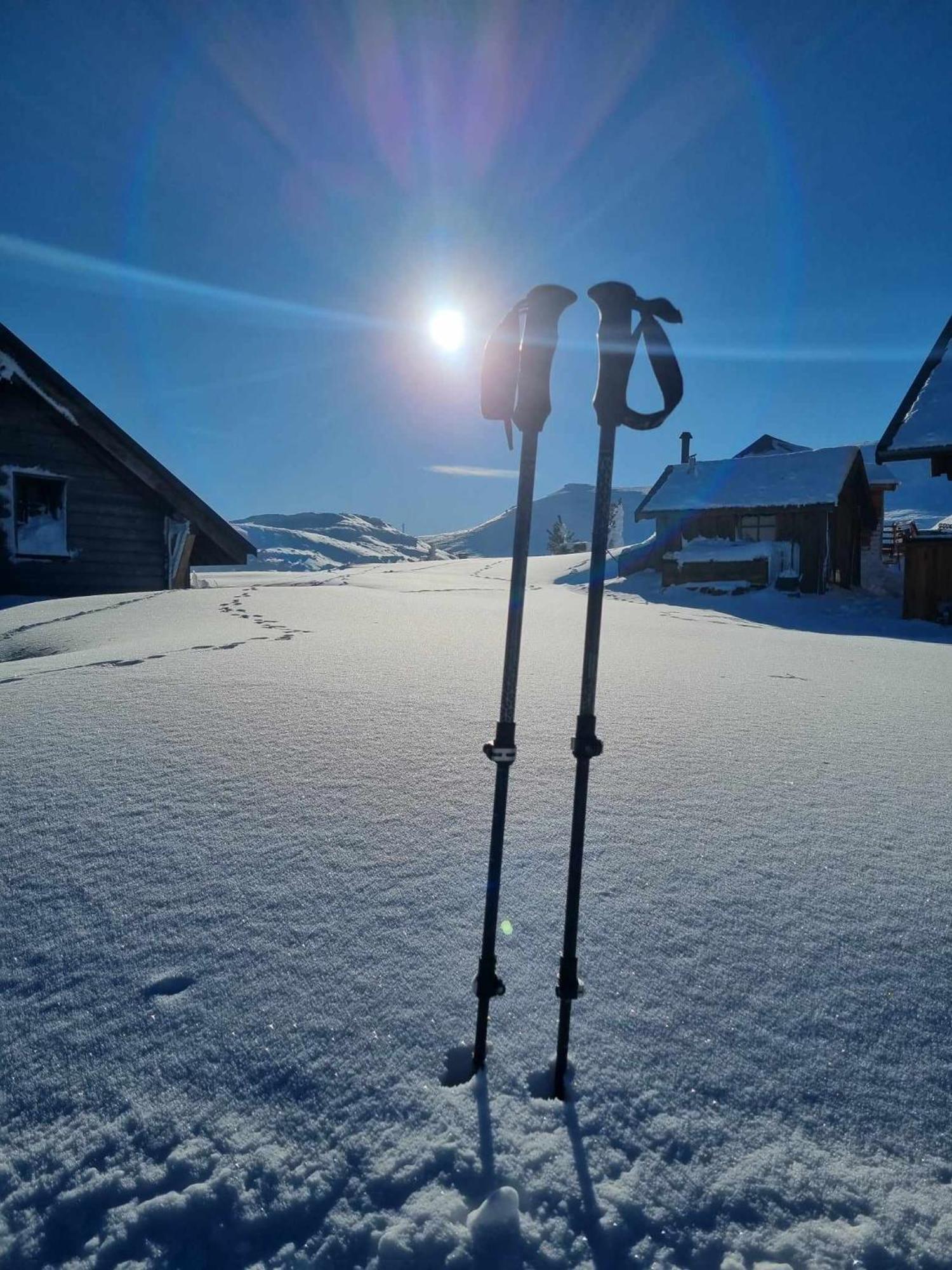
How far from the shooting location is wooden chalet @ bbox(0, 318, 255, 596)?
8.48 m

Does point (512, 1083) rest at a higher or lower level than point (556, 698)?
lower

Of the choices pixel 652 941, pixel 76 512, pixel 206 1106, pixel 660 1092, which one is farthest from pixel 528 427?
pixel 76 512

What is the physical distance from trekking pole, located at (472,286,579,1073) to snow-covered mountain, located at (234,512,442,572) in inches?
2667

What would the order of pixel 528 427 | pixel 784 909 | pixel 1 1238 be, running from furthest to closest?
pixel 784 909 → pixel 528 427 → pixel 1 1238

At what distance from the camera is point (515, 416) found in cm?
154

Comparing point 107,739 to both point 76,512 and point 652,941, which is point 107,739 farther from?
point 76,512

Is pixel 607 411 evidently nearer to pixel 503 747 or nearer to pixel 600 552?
pixel 600 552

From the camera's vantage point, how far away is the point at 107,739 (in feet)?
9.01

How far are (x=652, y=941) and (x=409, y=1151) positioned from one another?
2.63 feet

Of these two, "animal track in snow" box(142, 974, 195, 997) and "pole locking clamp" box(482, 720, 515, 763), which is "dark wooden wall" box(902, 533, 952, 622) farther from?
"animal track in snow" box(142, 974, 195, 997)

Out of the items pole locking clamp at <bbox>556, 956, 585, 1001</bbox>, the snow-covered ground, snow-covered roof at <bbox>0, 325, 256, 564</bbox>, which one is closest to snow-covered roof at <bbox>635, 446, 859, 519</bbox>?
snow-covered roof at <bbox>0, 325, 256, 564</bbox>

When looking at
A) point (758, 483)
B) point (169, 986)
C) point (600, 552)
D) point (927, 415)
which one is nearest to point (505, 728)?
point (600, 552)

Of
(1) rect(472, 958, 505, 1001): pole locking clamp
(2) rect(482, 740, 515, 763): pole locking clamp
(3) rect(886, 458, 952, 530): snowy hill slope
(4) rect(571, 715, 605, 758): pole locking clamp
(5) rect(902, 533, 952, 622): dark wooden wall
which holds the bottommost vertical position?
(1) rect(472, 958, 505, 1001): pole locking clamp

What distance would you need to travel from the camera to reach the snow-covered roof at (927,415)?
7.21 meters
